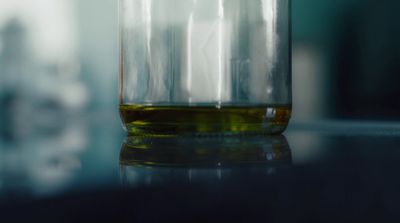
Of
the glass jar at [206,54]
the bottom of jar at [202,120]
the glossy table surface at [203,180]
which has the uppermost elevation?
the glass jar at [206,54]

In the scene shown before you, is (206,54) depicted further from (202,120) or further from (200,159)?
(200,159)

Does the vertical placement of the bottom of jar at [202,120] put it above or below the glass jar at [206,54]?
below

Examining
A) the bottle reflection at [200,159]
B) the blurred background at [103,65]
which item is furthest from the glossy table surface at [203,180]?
the blurred background at [103,65]

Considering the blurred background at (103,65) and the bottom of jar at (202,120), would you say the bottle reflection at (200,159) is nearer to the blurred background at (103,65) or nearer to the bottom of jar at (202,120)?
the bottom of jar at (202,120)

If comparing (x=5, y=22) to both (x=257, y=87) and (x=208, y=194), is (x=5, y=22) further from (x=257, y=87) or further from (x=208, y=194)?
(x=208, y=194)

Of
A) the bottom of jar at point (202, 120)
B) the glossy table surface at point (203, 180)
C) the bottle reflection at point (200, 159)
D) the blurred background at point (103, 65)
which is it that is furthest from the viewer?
the blurred background at point (103, 65)

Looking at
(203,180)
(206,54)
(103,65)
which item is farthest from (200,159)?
(103,65)

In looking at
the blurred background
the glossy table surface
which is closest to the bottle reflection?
the glossy table surface
